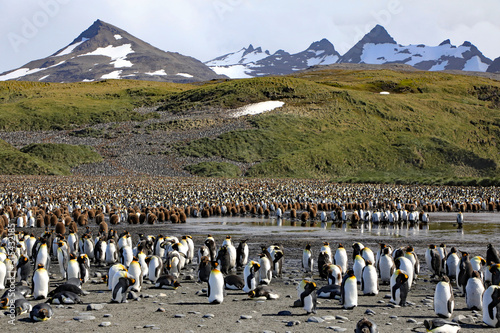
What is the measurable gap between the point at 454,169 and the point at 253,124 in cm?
2837

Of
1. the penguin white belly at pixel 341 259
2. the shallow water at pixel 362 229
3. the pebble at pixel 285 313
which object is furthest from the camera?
the shallow water at pixel 362 229

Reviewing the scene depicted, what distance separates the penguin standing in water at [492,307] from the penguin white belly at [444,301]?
0.58 m

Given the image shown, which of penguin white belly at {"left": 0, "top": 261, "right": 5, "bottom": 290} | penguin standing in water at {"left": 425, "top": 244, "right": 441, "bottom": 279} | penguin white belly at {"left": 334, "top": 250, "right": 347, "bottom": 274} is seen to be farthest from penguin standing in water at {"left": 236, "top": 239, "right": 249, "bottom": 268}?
penguin white belly at {"left": 0, "top": 261, "right": 5, "bottom": 290}

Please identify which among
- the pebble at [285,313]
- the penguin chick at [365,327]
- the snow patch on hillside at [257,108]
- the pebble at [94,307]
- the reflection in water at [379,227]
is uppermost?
the snow patch on hillside at [257,108]

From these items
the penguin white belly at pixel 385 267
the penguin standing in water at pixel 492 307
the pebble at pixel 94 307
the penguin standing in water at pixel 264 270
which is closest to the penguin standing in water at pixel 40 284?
the pebble at pixel 94 307

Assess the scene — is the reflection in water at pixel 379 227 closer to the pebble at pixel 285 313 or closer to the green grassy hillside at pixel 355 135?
the pebble at pixel 285 313

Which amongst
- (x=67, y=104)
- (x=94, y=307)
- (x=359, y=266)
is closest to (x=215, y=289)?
(x=94, y=307)

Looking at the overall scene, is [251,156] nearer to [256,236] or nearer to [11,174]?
[11,174]

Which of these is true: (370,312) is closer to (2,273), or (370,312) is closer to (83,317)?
(83,317)

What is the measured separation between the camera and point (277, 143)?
7125 centimetres

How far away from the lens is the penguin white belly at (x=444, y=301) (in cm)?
888

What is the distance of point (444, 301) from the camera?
29.1 ft

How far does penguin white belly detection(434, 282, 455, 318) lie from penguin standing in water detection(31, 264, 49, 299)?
7307 mm

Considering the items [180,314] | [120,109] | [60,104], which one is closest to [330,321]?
[180,314]
